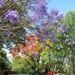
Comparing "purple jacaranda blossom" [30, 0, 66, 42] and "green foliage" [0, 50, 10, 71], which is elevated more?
"purple jacaranda blossom" [30, 0, 66, 42]

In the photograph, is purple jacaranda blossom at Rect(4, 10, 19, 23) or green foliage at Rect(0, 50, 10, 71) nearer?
purple jacaranda blossom at Rect(4, 10, 19, 23)

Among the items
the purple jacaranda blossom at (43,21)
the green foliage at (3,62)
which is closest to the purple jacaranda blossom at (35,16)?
the purple jacaranda blossom at (43,21)

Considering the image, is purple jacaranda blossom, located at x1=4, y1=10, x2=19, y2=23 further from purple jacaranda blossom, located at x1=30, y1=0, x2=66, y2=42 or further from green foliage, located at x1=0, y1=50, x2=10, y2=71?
green foliage, located at x1=0, y1=50, x2=10, y2=71

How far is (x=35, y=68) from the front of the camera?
219ft

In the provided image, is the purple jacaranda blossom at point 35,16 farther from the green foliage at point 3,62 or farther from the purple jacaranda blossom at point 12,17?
the green foliage at point 3,62

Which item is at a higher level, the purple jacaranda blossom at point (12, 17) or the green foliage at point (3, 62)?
the purple jacaranda blossom at point (12, 17)

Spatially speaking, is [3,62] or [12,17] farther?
[3,62]

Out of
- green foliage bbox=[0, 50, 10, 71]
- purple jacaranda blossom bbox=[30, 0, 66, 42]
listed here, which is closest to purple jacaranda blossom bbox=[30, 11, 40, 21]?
purple jacaranda blossom bbox=[30, 0, 66, 42]

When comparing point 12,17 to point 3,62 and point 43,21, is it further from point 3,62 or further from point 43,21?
point 3,62

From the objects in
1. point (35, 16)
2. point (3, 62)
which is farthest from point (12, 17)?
point (3, 62)

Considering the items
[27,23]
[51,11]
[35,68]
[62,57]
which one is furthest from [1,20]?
[35,68]

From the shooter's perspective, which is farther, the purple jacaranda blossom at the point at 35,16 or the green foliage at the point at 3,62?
the green foliage at the point at 3,62

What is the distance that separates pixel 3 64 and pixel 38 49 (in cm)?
1682

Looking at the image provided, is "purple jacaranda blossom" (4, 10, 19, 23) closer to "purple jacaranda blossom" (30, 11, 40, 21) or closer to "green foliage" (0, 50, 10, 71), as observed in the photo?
"purple jacaranda blossom" (30, 11, 40, 21)
